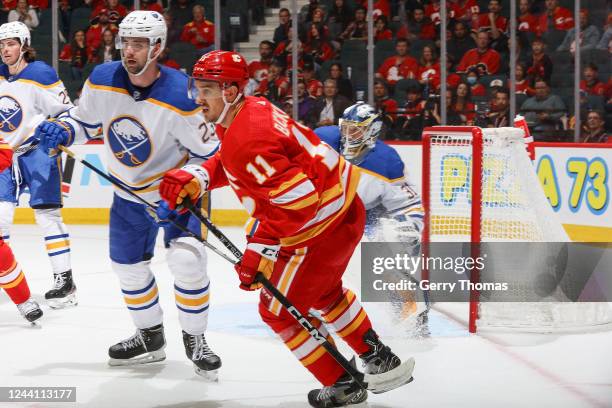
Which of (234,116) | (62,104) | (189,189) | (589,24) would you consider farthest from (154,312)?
(589,24)

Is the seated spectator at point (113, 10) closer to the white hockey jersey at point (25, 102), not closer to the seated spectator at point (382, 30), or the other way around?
the seated spectator at point (382, 30)

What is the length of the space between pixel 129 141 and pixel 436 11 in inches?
184

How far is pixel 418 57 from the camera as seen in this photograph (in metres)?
7.76

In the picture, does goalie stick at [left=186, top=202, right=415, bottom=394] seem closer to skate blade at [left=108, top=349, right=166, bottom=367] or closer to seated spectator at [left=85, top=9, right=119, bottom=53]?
skate blade at [left=108, top=349, right=166, bottom=367]

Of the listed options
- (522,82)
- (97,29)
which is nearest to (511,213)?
(522,82)

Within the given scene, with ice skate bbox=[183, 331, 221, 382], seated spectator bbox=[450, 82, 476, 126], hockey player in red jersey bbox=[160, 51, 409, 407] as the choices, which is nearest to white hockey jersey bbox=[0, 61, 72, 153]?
ice skate bbox=[183, 331, 221, 382]

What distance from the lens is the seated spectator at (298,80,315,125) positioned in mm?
7691

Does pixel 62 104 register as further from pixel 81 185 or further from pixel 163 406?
pixel 81 185

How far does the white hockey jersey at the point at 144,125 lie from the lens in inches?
135

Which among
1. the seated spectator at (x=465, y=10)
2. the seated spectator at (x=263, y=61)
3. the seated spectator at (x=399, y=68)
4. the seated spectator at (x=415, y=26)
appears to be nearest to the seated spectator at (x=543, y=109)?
the seated spectator at (x=465, y=10)

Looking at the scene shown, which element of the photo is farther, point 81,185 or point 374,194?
point 81,185

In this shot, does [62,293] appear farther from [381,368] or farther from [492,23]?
[492,23]

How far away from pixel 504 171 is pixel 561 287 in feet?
1.91

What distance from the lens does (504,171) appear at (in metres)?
4.59
